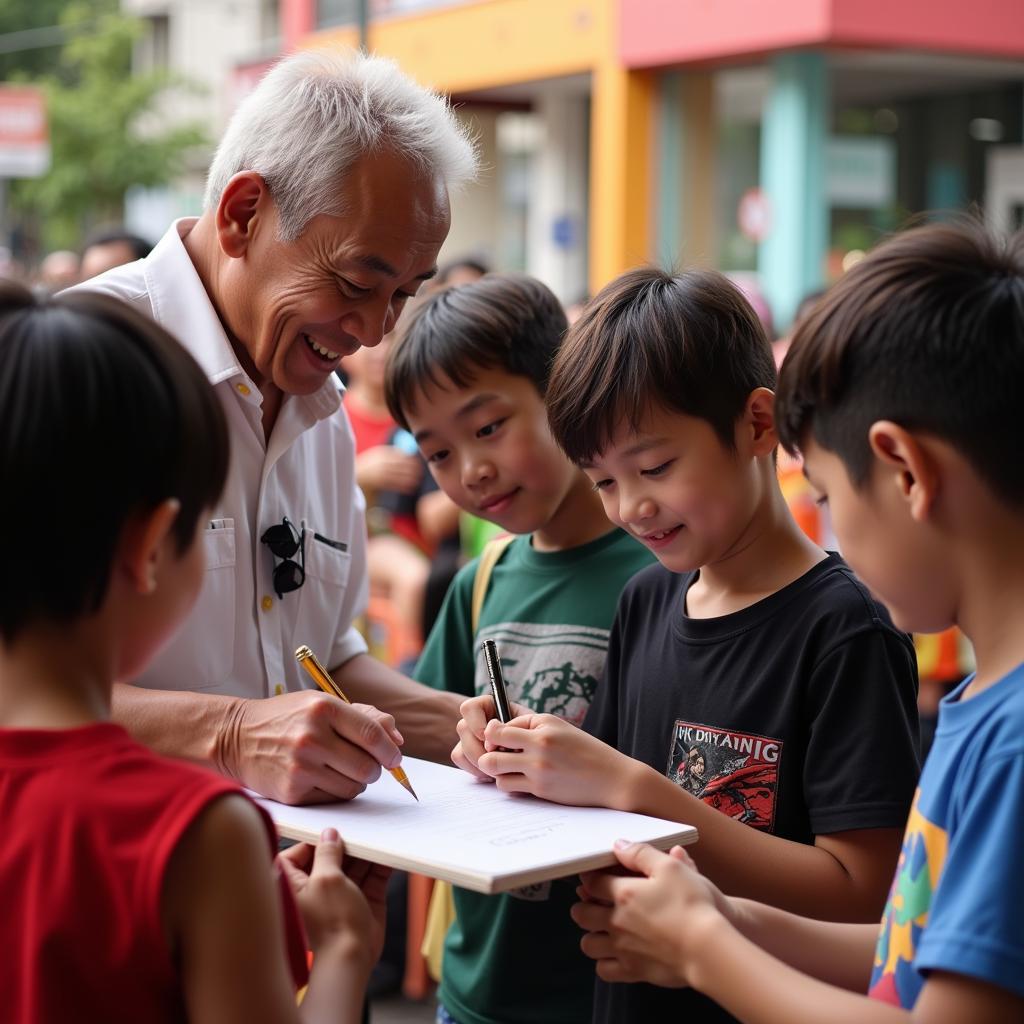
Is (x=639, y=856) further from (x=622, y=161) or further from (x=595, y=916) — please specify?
(x=622, y=161)

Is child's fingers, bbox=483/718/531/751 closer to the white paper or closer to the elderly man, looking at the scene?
the white paper

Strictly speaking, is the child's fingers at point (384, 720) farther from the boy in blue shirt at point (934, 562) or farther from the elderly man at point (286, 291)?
the boy in blue shirt at point (934, 562)

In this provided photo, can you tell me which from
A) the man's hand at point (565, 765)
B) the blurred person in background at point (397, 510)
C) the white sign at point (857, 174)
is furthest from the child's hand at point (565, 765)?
the white sign at point (857, 174)

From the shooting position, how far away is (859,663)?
1.81 m

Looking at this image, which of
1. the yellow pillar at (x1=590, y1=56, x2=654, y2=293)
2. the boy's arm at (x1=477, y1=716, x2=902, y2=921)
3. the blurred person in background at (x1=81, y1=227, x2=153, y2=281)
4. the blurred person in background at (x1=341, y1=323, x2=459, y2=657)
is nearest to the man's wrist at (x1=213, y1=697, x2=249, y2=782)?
the boy's arm at (x1=477, y1=716, x2=902, y2=921)

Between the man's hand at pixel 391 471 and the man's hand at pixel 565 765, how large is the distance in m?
3.76

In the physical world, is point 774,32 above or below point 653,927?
above

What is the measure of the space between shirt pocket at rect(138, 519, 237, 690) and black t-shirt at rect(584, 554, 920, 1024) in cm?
68

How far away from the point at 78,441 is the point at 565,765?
775 mm

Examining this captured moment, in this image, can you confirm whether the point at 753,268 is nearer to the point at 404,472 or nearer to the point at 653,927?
the point at 404,472

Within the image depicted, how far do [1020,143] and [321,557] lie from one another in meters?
13.3

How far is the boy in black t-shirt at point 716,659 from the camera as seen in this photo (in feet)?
5.77

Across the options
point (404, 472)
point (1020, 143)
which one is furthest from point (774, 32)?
point (404, 472)

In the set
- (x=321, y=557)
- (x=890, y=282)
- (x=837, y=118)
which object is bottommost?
(x=321, y=557)
